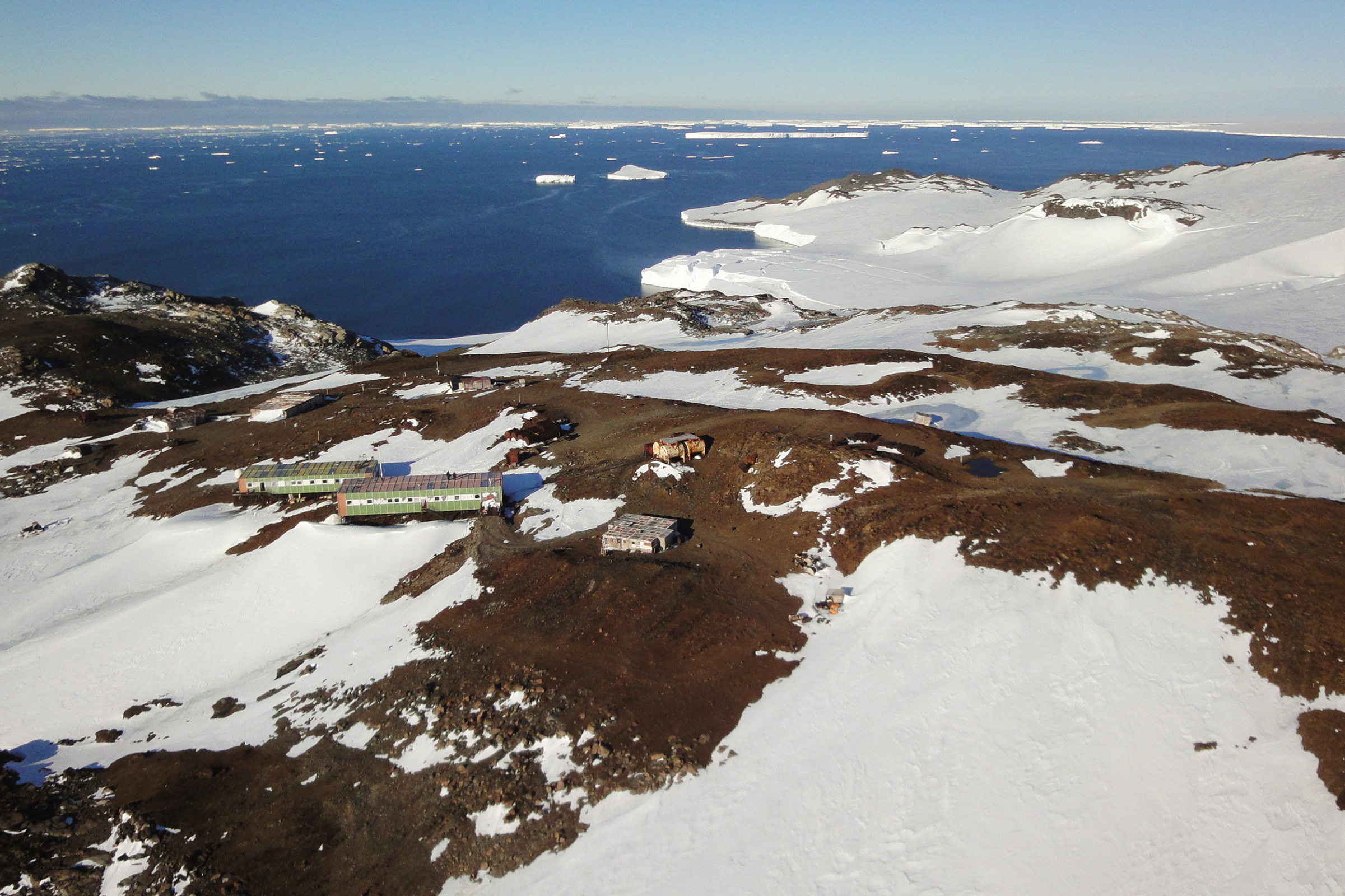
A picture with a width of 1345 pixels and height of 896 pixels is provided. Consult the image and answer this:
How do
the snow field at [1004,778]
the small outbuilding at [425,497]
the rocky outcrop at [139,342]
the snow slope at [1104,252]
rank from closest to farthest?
the snow field at [1004,778], the small outbuilding at [425,497], the rocky outcrop at [139,342], the snow slope at [1104,252]

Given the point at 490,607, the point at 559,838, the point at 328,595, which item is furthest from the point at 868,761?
the point at 328,595

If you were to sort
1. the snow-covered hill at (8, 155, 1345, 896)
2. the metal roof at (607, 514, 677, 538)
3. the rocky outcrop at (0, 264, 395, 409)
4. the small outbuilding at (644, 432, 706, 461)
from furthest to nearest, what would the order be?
the rocky outcrop at (0, 264, 395, 409)
the small outbuilding at (644, 432, 706, 461)
the metal roof at (607, 514, 677, 538)
the snow-covered hill at (8, 155, 1345, 896)

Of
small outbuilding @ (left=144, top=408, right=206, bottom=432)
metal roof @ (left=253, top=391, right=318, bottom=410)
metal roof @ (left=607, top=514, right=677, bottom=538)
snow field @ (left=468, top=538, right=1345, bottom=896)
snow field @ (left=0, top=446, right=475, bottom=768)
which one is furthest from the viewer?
small outbuilding @ (left=144, top=408, right=206, bottom=432)

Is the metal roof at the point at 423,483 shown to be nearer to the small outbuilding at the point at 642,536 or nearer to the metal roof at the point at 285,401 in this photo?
the small outbuilding at the point at 642,536

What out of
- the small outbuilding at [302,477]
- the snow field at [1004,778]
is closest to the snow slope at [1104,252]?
the snow field at [1004,778]

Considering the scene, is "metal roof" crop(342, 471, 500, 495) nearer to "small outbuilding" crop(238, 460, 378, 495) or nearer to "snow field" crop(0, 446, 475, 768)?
"small outbuilding" crop(238, 460, 378, 495)

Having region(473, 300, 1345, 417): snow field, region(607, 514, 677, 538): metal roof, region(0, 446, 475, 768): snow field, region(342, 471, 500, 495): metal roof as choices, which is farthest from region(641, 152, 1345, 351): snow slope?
region(0, 446, 475, 768): snow field
